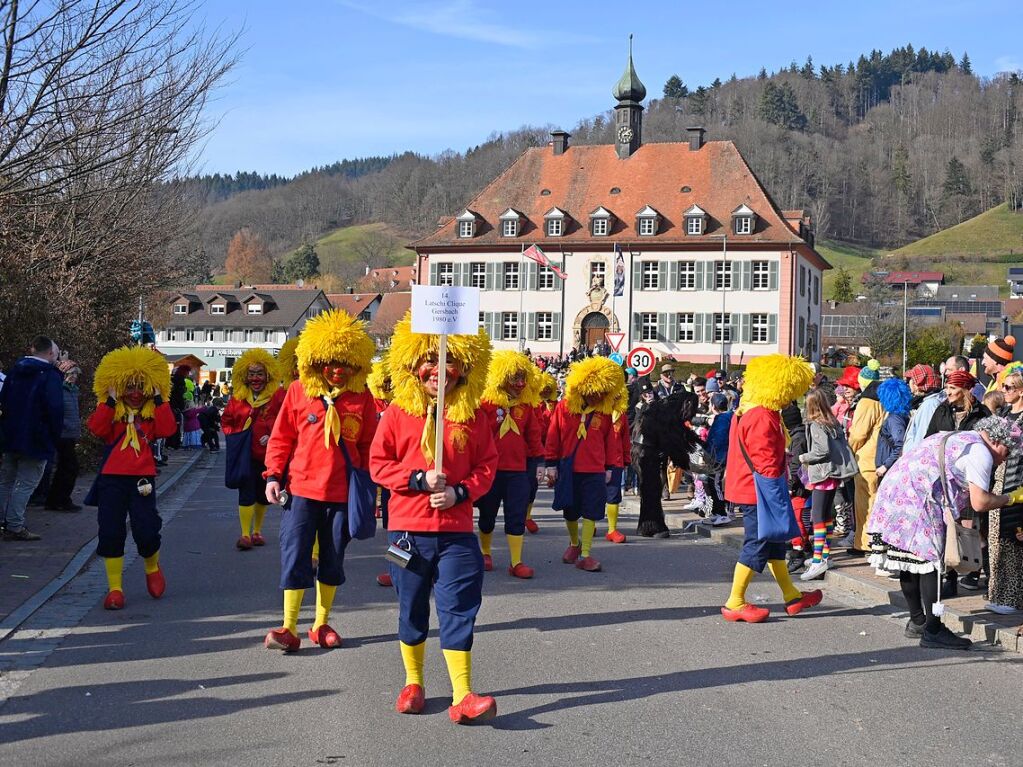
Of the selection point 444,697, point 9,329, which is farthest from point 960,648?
point 9,329

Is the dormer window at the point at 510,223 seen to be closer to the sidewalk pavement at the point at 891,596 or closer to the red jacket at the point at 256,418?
the sidewalk pavement at the point at 891,596

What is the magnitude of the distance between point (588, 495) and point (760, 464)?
2.65 metres

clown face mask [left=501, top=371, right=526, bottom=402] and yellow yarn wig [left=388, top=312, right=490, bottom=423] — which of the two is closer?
yellow yarn wig [left=388, top=312, right=490, bottom=423]

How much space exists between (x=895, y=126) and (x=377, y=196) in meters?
78.4

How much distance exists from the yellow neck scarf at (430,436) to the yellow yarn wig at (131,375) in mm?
3687

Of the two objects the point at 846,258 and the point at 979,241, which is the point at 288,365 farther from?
the point at 979,241

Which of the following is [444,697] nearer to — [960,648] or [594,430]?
[960,648]

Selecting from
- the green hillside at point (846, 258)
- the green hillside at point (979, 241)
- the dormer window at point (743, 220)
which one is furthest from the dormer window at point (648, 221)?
the green hillside at point (979, 241)

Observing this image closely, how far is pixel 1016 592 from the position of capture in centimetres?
839

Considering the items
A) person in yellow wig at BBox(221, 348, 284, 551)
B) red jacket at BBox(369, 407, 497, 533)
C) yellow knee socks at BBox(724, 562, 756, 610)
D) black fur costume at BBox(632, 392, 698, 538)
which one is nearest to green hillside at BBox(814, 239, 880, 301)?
black fur costume at BBox(632, 392, 698, 538)

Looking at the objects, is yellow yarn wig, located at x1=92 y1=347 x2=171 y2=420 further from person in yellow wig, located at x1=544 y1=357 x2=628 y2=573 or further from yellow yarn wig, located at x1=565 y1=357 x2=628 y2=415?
yellow yarn wig, located at x1=565 y1=357 x2=628 y2=415

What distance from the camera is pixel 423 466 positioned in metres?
6.06

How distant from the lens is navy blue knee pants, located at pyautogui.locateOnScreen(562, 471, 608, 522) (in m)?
10.8

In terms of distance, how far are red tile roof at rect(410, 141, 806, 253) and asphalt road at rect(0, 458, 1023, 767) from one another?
5424cm
